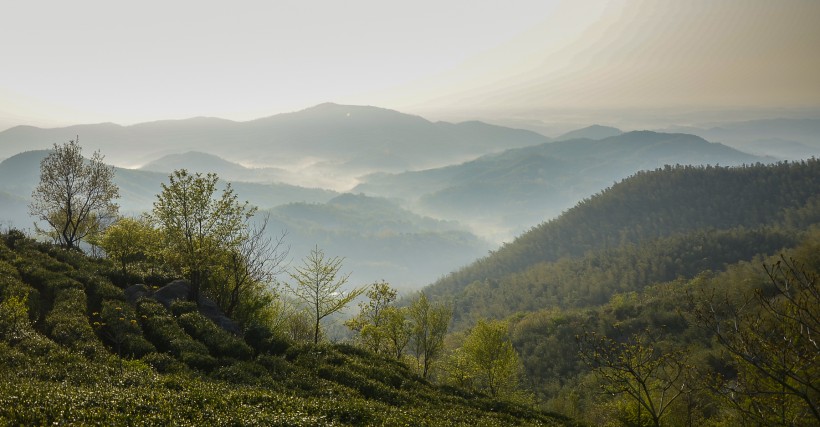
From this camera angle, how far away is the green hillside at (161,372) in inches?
760

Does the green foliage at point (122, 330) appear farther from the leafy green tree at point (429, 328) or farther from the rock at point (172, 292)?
the leafy green tree at point (429, 328)

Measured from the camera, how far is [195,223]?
142ft

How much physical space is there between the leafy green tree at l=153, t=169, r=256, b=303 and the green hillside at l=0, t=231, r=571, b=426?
200 inches

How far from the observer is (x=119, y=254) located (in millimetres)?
48000

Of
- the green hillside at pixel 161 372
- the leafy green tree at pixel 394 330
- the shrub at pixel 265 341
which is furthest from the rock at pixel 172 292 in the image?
the leafy green tree at pixel 394 330

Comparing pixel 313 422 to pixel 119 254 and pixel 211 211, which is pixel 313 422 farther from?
pixel 119 254

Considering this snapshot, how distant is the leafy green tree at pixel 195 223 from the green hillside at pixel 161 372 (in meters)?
5.08

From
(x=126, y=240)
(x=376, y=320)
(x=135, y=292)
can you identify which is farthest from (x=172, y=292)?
(x=376, y=320)

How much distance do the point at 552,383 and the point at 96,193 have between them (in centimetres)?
9515

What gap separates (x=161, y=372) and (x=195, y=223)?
1829 centimetres

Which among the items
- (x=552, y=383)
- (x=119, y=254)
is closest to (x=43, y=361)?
(x=119, y=254)

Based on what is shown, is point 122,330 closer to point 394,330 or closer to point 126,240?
point 126,240

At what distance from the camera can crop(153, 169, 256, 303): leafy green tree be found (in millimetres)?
42219

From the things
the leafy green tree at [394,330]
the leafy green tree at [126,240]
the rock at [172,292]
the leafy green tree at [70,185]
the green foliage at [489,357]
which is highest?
the leafy green tree at [70,185]
